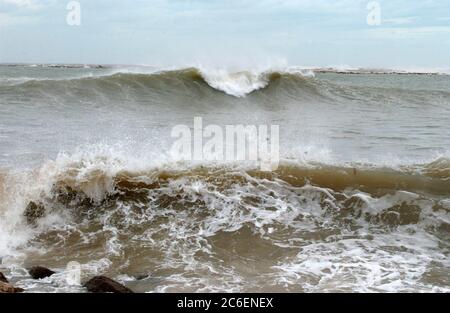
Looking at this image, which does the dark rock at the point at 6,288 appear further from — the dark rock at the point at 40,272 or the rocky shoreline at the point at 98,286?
the dark rock at the point at 40,272

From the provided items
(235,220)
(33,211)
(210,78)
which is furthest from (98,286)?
(210,78)

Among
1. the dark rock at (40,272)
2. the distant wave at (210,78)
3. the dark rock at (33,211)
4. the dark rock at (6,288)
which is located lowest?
the dark rock at (40,272)

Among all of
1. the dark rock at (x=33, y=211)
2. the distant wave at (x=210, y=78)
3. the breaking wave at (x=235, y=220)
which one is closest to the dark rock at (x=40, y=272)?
the breaking wave at (x=235, y=220)

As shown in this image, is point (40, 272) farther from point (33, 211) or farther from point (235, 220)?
point (235, 220)

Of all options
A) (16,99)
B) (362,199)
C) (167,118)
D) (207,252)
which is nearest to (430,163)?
(362,199)

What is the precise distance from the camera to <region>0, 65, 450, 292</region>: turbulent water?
592cm

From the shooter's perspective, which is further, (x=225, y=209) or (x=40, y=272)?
(x=225, y=209)

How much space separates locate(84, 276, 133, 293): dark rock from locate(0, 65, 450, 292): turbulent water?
0.25 metres

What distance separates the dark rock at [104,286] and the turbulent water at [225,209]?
9.7 inches

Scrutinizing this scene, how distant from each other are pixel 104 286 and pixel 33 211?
324 cm

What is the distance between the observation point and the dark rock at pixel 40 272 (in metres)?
5.59

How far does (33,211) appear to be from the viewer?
7.74 meters

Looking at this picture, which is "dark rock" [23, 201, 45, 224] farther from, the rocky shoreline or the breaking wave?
the rocky shoreline
